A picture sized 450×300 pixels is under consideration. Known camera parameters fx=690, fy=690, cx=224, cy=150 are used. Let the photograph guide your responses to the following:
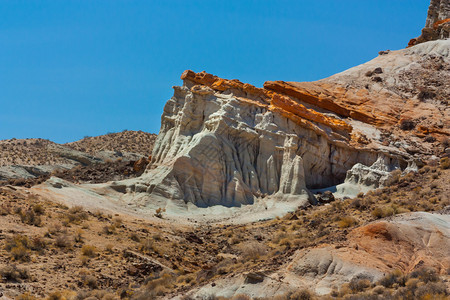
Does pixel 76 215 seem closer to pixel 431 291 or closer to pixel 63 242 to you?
pixel 63 242

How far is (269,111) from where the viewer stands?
55719 mm

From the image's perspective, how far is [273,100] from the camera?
57.3 m

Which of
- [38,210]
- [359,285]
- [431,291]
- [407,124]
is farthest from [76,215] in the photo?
[407,124]

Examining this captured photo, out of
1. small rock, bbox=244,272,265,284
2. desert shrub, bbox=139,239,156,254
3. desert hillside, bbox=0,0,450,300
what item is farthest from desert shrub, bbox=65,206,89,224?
small rock, bbox=244,272,265,284

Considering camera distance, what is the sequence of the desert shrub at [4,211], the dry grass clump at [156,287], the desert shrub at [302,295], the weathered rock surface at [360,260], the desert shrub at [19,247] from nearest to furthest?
the desert shrub at [302,295]
the weathered rock surface at [360,260]
the dry grass clump at [156,287]
the desert shrub at [19,247]
the desert shrub at [4,211]

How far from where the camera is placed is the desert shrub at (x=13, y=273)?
26.8 m

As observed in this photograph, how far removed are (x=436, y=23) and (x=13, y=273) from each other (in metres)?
75.2

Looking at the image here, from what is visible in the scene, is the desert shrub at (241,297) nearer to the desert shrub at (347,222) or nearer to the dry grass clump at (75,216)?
the desert shrub at (347,222)

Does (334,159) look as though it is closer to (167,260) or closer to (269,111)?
(269,111)

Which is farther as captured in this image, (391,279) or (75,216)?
(75,216)

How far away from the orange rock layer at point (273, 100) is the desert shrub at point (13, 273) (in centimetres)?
3133

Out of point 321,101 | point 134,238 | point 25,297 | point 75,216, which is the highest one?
point 321,101

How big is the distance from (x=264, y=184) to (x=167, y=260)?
61.4 feet

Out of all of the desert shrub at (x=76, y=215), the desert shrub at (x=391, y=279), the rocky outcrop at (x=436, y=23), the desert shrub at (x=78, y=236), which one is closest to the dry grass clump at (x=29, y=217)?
the desert shrub at (x=76, y=215)
